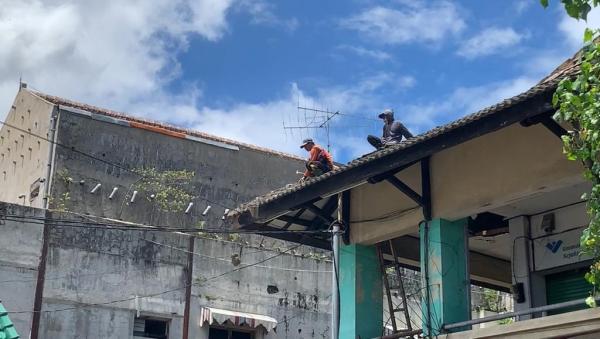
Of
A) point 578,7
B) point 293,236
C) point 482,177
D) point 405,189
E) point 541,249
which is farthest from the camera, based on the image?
point 293,236

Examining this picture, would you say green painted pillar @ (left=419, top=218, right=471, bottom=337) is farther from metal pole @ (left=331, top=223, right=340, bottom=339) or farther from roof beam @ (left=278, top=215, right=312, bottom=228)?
roof beam @ (left=278, top=215, right=312, bottom=228)

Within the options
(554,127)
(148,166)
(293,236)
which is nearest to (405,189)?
(554,127)

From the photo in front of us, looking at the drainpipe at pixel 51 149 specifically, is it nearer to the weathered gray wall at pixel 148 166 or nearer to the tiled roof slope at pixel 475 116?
the weathered gray wall at pixel 148 166

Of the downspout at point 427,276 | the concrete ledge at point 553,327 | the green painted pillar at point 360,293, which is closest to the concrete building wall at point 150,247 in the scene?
the green painted pillar at point 360,293

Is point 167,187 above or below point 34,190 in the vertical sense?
above

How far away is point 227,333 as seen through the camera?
22078 millimetres

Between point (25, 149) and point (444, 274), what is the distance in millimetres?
18156

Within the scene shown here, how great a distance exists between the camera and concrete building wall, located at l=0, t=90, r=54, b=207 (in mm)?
24812

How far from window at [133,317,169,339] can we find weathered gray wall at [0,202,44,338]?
8.77 ft

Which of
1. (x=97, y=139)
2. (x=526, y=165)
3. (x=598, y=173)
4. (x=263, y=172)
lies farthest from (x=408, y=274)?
(x=598, y=173)

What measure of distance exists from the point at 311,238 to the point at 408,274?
9635 mm

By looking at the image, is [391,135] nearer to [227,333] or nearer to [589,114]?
[589,114]

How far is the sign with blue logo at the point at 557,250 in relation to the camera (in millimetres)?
12102

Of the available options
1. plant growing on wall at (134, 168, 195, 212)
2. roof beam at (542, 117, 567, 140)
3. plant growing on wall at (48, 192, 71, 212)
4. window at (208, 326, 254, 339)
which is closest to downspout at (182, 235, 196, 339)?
window at (208, 326, 254, 339)
